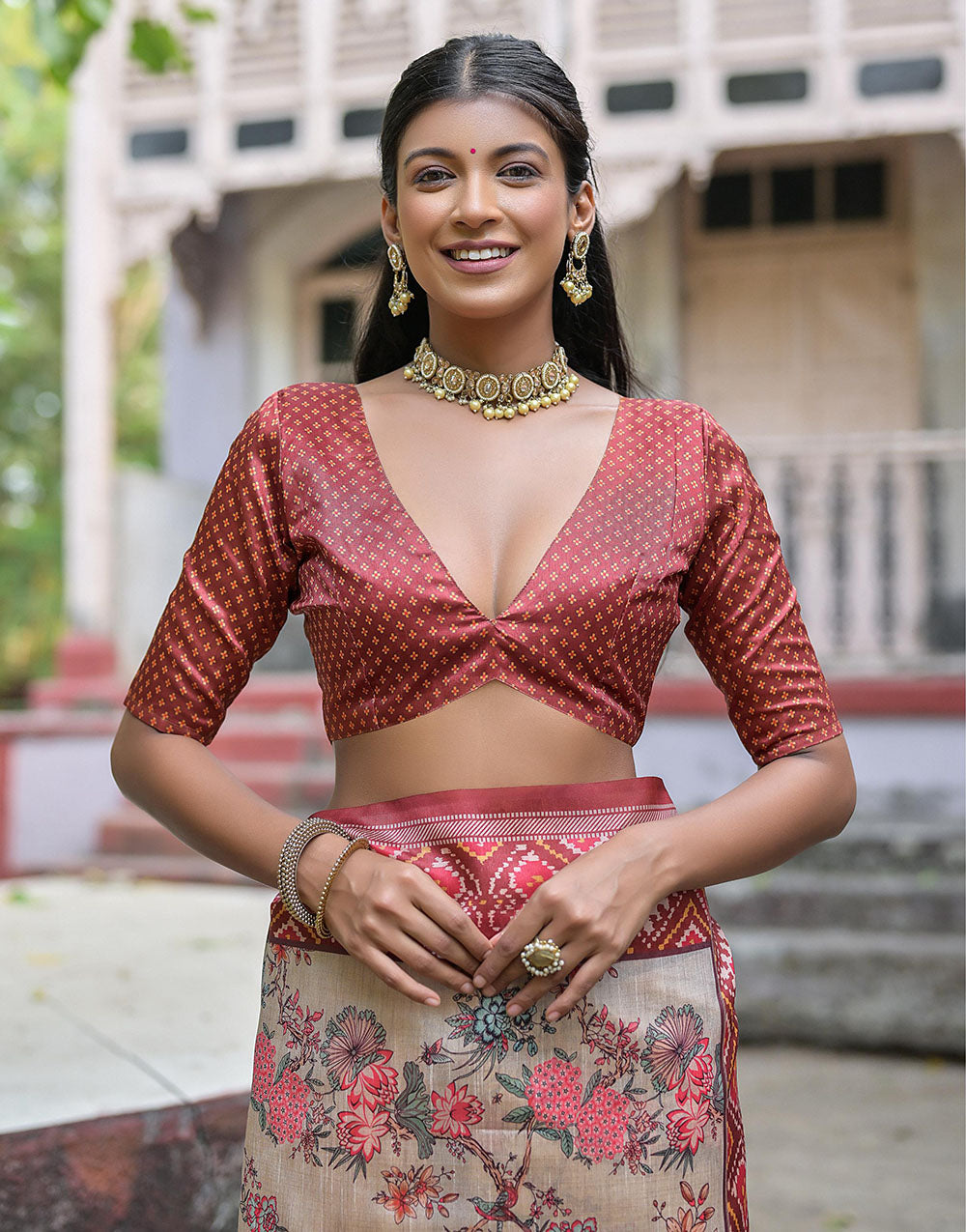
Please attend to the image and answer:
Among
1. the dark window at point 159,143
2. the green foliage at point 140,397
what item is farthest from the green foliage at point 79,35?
the green foliage at point 140,397

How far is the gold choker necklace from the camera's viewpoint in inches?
63.4

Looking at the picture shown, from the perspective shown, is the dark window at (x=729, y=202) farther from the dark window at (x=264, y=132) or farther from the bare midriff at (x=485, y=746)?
the bare midriff at (x=485, y=746)

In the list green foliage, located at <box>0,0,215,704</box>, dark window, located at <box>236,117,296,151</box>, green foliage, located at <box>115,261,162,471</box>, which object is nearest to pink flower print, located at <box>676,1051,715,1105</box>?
dark window, located at <box>236,117,296,151</box>

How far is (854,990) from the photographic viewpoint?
5125 mm

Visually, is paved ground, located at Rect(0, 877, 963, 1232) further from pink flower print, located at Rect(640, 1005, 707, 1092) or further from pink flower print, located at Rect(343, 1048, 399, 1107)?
pink flower print, located at Rect(640, 1005, 707, 1092)

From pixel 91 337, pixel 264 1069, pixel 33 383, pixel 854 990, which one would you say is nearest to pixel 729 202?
pixel 91 337

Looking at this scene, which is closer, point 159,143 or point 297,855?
point 297,855

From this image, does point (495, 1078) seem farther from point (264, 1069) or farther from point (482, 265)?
point (482, 265)

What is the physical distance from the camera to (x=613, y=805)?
150cm

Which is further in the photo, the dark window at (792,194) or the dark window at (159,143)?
the dark window at (792,194)

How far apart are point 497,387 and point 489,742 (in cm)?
43

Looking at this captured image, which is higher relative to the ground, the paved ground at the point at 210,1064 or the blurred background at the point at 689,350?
the blurred background at the point at 689,350

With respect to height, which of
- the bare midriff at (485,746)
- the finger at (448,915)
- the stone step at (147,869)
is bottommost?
the stone step at (147,869)

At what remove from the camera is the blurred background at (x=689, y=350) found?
5.46m
